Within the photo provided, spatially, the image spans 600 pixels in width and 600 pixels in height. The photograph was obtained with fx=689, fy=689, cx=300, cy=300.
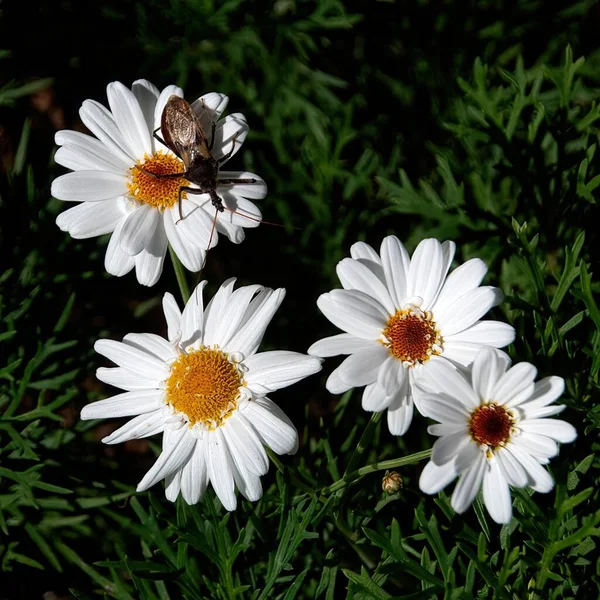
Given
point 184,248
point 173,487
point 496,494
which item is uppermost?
point 184,248

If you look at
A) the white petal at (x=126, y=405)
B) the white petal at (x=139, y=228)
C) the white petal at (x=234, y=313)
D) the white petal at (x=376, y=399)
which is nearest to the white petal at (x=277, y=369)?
the white petal at (x=234, y=313)

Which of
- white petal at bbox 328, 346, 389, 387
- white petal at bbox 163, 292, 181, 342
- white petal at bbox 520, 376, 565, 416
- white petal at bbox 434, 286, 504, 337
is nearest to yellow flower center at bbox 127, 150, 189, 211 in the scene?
white petal at bbox 163, 292, 181, 342

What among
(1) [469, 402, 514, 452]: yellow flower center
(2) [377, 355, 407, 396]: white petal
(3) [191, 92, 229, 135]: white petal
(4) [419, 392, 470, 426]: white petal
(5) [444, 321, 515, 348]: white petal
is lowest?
(1) [469, 402, 514, 452]: yellow flower center

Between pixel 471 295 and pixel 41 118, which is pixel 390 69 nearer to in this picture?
pixel 41 118

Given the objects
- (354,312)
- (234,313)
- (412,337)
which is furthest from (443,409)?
(234,313)

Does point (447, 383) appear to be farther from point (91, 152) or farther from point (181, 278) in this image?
point (91, 152)

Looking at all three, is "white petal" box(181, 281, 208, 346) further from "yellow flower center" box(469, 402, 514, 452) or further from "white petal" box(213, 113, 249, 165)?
"yellow flower center" box(469, 402, 514, 452)
